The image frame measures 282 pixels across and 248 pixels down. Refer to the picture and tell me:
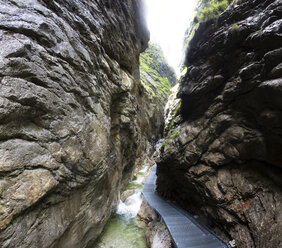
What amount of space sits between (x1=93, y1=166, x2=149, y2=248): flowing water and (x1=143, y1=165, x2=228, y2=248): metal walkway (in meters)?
1.85

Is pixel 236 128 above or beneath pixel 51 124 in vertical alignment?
above

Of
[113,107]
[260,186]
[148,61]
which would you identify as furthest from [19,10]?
[148,61]

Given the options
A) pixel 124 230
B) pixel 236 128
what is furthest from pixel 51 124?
pixel 124 230

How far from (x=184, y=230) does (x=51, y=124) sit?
700cm

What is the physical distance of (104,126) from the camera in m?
7.18

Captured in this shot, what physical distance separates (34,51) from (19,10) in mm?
1331

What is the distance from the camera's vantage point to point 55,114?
4.53 m

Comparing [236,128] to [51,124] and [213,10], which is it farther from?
[51,124]

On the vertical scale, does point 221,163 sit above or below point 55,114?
below

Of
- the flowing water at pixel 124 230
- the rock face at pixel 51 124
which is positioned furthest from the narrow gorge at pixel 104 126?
the flowing water at pixel 124 230

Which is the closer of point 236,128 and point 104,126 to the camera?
point 236,128

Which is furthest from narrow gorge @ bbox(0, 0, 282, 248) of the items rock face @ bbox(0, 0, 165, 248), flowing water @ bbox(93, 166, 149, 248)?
flowing water @ bbox(93, 166, 149, 248)

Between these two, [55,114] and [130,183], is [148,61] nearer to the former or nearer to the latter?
[130,183]

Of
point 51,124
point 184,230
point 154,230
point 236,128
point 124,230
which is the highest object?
point 236,128
